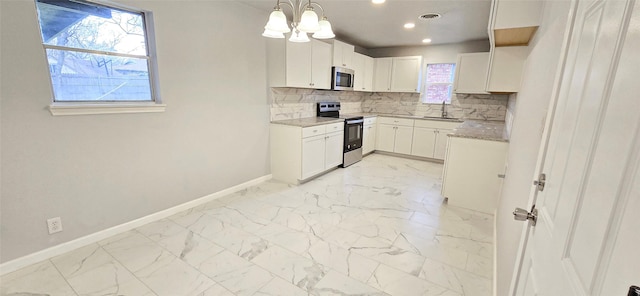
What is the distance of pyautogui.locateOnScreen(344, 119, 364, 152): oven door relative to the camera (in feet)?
15.7

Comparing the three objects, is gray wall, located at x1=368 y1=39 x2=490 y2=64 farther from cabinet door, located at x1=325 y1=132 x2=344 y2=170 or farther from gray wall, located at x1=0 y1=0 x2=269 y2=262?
gray wall, located at x1=0 y1=0 x2=269 y2=262

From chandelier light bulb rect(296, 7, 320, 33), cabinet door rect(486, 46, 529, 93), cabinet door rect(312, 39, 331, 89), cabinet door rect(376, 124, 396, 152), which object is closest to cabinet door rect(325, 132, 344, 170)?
cabinet door rect(312, 39, 331, 89)

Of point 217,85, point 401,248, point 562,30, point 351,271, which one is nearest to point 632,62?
point 562,30

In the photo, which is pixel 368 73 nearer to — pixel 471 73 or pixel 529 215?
pixel 471 73

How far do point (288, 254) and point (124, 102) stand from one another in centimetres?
205

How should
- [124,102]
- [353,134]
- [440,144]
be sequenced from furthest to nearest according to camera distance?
1. [440,144]
2. [353,134]
3. [124,102]

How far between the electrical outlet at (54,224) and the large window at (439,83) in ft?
19.6

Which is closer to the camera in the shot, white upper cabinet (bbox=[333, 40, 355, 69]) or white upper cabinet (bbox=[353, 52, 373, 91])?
white upper cabinet (bbox=[333, 40, 355, 69])

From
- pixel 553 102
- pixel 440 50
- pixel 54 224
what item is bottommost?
pixel 54 224

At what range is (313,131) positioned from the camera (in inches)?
156

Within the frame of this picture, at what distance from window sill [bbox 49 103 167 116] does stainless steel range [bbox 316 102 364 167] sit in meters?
2.80

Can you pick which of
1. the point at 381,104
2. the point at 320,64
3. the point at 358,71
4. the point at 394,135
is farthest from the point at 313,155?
the point at 381,104

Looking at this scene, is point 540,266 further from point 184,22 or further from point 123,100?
point 184,22

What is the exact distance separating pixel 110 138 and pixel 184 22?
1.35 metres
